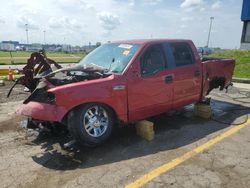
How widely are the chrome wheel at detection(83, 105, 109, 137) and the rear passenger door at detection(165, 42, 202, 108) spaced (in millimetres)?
1742

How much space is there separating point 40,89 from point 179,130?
113 inches

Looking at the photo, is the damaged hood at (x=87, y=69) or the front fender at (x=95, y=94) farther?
the damaged hood at (x=87, y=69)

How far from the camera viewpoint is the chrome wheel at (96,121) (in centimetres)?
457

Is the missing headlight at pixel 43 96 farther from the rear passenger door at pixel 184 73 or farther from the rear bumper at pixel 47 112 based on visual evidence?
the rear passenger door at pixel 184 73

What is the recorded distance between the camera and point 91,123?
460 cm

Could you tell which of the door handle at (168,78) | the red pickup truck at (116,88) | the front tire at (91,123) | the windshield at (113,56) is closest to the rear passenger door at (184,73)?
the red pickup truck at (116,88)

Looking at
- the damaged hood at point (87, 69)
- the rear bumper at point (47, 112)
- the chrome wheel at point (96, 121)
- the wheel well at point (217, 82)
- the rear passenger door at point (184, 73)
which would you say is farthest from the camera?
the wheel well at point (217, 82)

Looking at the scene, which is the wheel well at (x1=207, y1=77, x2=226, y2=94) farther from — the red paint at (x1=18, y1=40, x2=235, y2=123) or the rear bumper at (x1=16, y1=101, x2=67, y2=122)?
the rear bumper at (x1=16, y1=101, x2=67, y2=122)

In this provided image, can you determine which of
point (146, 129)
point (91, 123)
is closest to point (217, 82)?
point (146, 129)

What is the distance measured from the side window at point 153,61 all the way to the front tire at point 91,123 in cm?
107

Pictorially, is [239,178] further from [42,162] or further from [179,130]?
[42,162]

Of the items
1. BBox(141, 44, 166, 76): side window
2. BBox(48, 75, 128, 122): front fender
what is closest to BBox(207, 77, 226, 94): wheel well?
BBox(141, 44, 166, 76): side window

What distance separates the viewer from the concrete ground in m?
3.71

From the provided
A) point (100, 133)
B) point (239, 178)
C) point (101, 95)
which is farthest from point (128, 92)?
point (239, 178)
